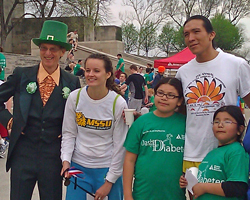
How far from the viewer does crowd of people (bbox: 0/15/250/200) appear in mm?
2396

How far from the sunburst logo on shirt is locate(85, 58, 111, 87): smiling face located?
73 centimetres

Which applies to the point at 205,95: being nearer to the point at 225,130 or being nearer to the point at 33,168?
the point at 225,130

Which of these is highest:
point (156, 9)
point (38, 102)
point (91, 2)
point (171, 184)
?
point (156, 9)

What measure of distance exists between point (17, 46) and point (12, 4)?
4.33 metres

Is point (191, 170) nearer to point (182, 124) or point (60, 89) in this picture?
point (182, 124)

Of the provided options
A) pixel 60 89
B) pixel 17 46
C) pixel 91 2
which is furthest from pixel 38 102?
pixel 17 46

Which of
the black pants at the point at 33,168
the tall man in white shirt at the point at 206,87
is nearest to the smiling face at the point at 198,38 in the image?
the tall man in white shirt at the point at 206,87

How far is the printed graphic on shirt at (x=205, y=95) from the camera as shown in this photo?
2.43 meters

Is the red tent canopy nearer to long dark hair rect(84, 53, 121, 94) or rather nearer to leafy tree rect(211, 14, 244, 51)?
long dark hair rect(84, 53, 121, 94)

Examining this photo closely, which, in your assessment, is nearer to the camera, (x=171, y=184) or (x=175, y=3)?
(x=171, y=184)

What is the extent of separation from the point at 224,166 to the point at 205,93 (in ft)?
1.93

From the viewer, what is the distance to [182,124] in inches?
99.1

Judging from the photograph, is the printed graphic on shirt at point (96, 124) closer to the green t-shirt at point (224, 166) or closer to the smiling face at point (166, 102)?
the smiling face at point (166, 102)

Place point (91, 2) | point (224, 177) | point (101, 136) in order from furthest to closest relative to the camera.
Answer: point (91, 2), point (101, 136), point (224, 177)
